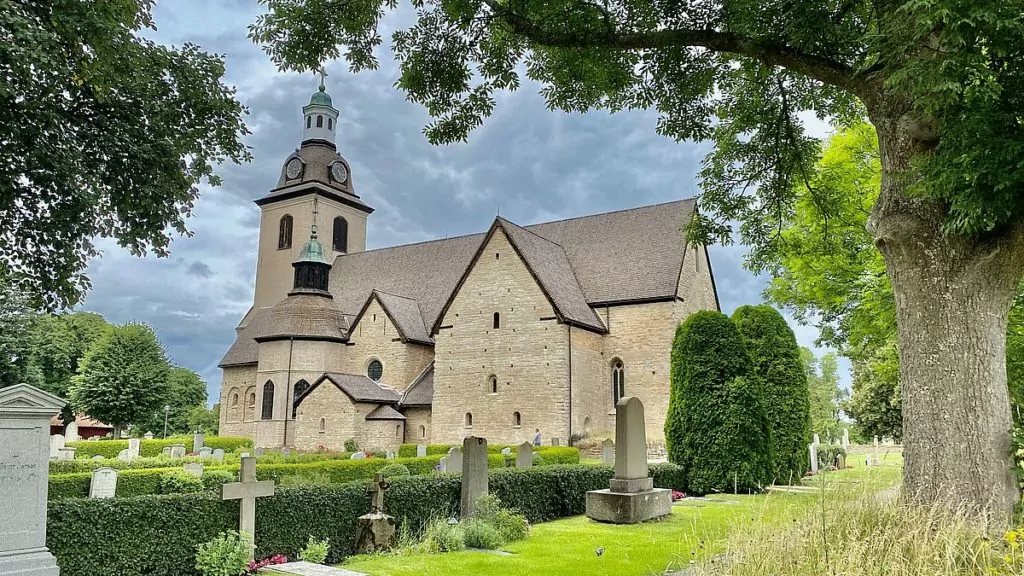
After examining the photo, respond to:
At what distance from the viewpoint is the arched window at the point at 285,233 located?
4462 centimetres

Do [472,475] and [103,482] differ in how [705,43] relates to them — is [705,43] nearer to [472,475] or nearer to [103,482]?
[472,475]

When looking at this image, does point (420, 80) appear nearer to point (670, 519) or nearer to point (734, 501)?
point (670, 519)

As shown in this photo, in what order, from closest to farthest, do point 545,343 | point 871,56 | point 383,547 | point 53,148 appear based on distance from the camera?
point 871,56 < point 383,547 < point 53,148 < point 545,343

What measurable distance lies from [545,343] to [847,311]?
11.1 metres

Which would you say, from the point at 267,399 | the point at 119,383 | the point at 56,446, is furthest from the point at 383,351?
the point at 119,383

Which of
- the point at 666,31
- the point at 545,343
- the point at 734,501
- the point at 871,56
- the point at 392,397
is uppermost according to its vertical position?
the point at 666,31

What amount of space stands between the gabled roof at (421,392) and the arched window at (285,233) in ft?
55.0

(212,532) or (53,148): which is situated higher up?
(53,148)

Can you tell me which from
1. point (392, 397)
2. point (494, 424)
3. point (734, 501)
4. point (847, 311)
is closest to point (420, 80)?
point (734, 501)

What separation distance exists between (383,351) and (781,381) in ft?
66.2

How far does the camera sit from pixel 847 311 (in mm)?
21500

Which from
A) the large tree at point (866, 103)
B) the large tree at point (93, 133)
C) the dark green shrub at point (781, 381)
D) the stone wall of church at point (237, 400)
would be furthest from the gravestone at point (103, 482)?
the stone wall of church at point (237, 400)

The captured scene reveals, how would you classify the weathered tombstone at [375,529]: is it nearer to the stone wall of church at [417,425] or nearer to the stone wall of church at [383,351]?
the stone wall of church at [417,425]

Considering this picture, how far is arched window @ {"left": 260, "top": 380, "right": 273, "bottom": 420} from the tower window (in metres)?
13.2
